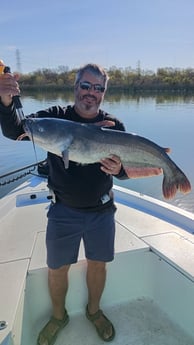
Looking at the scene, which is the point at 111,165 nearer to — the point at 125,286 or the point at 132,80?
the point at 125,286

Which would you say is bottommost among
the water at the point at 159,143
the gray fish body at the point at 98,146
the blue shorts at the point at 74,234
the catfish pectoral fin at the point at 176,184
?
the water at the point at 159,143

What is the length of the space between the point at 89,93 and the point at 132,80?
52.6 metres

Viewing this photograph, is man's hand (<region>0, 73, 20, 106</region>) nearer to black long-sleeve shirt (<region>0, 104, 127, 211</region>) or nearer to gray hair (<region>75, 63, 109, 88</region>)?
black long-sleeve shirt (<region>0, 104, 127, 211</region>)

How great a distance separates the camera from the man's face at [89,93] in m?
2.22

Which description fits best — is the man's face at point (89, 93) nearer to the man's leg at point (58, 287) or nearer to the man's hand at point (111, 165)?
the man's hand at point (111, 165)

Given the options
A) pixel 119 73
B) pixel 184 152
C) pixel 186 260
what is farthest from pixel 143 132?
pixel 119 73

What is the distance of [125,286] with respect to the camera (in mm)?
2879

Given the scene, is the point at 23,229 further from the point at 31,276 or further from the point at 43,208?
the point at 31,276

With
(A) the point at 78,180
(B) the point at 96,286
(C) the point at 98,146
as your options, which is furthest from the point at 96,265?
(C) the point at 98,146

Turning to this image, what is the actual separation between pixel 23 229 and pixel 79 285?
2.91ft

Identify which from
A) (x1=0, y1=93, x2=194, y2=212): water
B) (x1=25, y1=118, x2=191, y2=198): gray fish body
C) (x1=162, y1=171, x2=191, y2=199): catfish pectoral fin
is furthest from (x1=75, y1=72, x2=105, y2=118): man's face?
(x1=0, y1=93, x2=194, y2=212): water

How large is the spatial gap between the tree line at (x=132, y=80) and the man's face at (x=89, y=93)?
40.5 metres

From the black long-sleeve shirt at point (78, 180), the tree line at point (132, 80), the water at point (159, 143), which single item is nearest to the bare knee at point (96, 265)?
the black long-sleeve shirt at point (78, 180)

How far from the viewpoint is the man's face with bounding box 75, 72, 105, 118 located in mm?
2219
